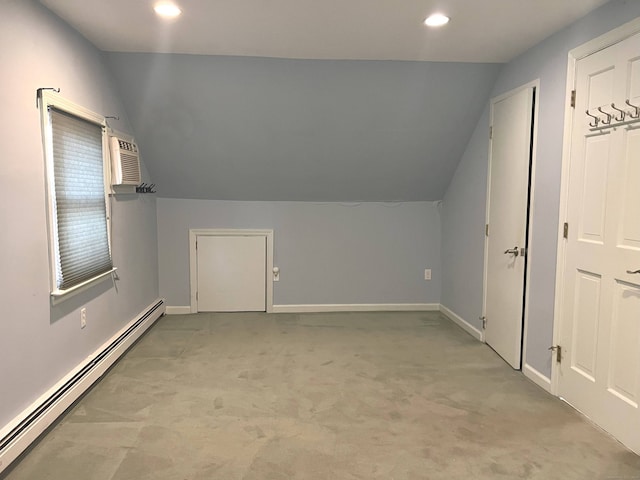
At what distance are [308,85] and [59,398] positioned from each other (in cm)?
272

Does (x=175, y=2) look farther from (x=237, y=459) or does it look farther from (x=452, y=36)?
(x=237, y=459)

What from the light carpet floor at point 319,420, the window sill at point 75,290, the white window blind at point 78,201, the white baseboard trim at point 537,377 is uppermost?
the white window blind at point 78,201

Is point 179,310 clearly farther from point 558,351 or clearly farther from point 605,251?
point 605,251

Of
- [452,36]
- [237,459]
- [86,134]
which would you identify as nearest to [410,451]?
[237,459]

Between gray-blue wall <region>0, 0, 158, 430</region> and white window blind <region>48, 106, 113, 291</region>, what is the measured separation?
0.42ft

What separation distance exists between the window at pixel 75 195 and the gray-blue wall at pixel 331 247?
140cm

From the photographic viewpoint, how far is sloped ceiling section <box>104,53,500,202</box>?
3.53 meters

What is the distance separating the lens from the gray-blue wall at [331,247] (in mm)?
4676

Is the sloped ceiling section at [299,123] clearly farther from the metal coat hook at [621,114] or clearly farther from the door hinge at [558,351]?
the door hinge at [558,351]

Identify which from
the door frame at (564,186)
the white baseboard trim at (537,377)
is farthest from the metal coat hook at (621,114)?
the white baseboard trim at (537,377)

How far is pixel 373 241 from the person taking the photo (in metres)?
4.86

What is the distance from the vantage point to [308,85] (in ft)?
11.9

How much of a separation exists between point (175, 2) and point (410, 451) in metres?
2.61

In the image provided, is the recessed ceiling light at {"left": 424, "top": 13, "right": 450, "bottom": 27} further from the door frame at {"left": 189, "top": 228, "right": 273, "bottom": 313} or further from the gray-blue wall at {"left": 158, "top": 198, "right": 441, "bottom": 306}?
the door frame at {"left": 189, "top": 228, "right": 273, "bottom": 313}
